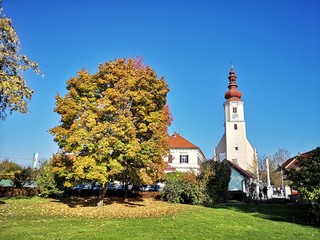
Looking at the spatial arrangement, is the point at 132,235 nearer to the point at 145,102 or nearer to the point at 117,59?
the point at 145,102

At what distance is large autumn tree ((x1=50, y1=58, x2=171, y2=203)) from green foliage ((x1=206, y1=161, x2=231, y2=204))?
20.1 ft

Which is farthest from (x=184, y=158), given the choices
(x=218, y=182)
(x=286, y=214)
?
(x=286, y=214)

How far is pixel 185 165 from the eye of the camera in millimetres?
51156

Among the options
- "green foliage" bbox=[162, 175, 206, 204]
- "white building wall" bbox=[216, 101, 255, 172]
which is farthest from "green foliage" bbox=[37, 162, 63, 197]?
"white building wall" bbox=[216, 101, 255, 172]

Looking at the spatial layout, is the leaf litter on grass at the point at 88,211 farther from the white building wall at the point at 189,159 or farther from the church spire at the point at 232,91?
the church spire at the point at 232,91

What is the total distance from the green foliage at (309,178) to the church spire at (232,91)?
5510cm

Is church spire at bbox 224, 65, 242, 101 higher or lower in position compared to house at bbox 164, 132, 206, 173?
higher

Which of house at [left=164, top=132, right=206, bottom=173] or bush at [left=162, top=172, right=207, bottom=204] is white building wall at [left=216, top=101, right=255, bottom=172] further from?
bush at [left=162, top=172, right=207, bottom=204]

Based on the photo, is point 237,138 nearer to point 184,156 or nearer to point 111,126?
point 184,156

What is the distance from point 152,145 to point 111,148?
2981 millimetres

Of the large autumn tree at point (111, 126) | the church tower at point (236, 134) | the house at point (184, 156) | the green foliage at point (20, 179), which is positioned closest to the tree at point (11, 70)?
the large autumn tree at point (111, 126)

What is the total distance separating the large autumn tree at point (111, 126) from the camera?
55.4 ft

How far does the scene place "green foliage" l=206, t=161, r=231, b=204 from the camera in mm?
24561

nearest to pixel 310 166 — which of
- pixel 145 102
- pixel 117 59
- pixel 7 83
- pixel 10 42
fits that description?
pixel 145 102
